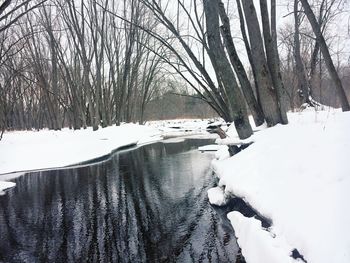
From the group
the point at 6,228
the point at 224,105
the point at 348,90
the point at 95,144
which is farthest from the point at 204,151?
the point at 348,90

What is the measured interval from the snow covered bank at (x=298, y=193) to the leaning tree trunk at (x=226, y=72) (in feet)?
5.97

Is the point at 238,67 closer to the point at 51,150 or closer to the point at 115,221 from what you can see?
the point at 115,221

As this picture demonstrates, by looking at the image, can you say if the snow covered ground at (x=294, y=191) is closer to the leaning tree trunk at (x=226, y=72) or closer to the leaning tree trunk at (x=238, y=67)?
the leaning tree trunk at (x=226, y=72)

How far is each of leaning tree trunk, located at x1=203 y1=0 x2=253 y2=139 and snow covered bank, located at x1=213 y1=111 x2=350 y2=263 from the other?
1.82m

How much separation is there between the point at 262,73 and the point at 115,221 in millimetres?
5918

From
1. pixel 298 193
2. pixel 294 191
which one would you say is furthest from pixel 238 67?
pixel 298 193

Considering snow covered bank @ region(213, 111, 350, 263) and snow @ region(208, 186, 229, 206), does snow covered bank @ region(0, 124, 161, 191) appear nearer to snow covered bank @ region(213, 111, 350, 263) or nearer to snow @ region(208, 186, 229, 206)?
snow @ region(208, 186, 229, 206)

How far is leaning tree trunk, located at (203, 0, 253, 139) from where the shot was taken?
365 inches

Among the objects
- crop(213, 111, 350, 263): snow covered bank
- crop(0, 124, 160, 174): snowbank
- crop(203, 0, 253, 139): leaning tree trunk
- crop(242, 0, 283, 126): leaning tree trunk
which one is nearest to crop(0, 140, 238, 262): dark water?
crop(213, 111, 350, 263): snow covered bank

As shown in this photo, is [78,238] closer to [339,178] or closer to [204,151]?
[339,178]

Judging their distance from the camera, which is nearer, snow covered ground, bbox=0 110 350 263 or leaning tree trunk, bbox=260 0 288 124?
snow covered ground, bbox=0 110 350 263

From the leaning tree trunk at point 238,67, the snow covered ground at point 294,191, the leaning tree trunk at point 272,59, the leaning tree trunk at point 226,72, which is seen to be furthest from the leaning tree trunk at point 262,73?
the snow covered ground at point 294,191

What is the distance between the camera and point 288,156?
237 inches

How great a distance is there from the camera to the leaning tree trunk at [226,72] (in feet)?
30.4
